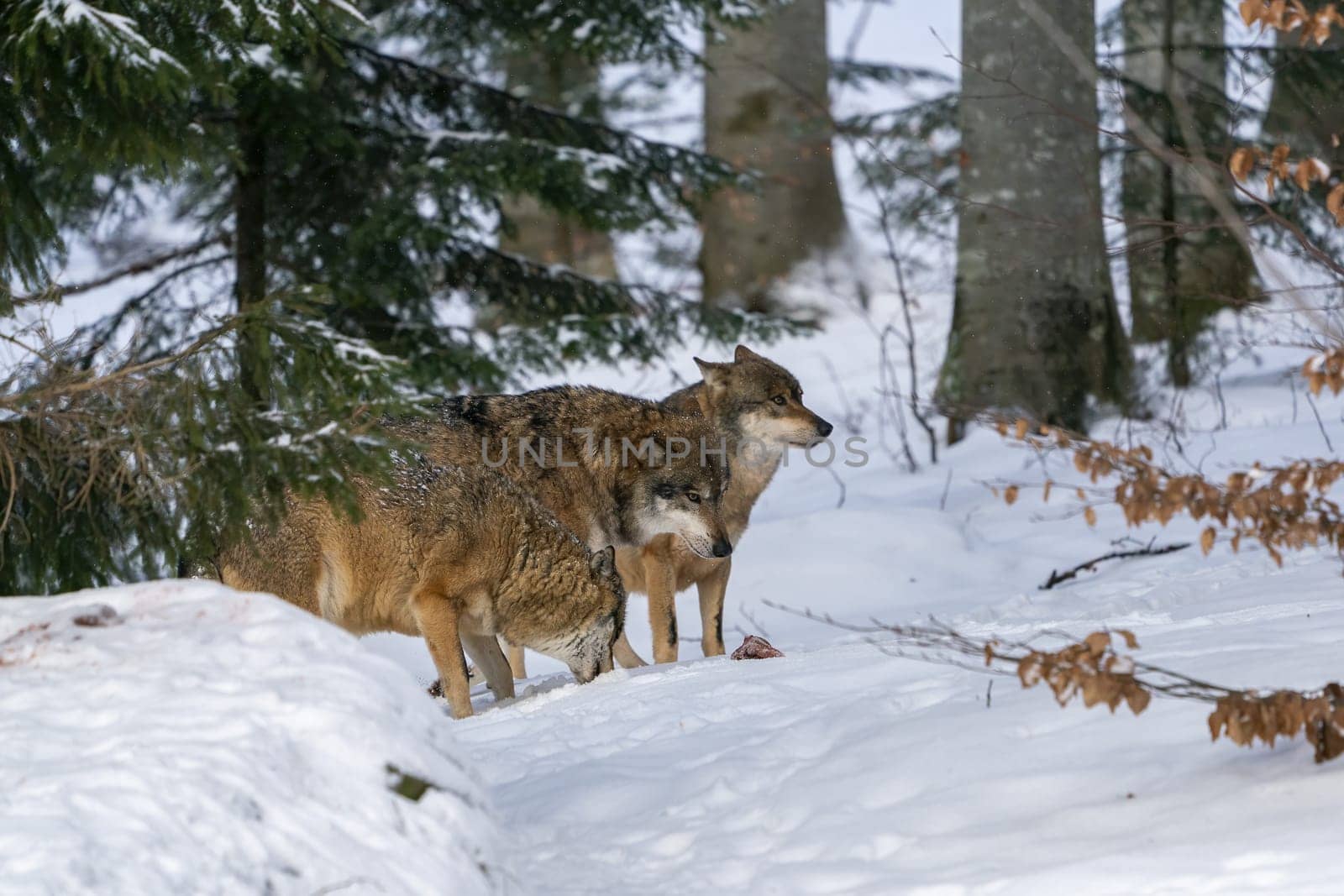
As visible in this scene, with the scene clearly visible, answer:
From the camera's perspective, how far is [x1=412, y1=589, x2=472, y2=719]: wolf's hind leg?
6.90 metres

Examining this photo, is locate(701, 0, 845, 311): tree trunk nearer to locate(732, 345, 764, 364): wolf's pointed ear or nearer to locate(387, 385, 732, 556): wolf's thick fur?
locate(732, 345, 764, 364): wolf's pointed ear

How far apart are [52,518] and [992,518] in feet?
26.4

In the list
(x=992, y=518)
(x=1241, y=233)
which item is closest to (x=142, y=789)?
(x=1241, y=233)

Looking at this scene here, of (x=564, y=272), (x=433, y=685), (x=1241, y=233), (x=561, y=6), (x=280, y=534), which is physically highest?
(x=561, y=6)

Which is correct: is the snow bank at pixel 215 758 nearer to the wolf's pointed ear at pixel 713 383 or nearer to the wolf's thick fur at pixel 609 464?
the wolf's thick fur at pixel 609 464

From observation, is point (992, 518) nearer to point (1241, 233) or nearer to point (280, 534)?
point (280, 534)

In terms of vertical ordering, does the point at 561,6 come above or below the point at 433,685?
above

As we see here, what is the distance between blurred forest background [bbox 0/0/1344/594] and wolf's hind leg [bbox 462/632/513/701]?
1491 millimetres

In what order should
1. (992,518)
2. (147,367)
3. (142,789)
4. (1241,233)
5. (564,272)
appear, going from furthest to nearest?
(564,272) < (992,518) < (147,367) < (1241,233) < (142,789)

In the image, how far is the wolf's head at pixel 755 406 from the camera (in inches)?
371

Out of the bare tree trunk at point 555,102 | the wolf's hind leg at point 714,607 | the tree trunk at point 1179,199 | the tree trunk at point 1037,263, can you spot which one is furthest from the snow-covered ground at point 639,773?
the bare tree trunk at point 555,102

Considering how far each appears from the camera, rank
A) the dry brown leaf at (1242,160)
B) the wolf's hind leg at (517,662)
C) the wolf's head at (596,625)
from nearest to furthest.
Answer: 1. the dry brown leaf at (1242,160)
2. the wolf's head at (596,625)
3. the wolf's hind leg at (517,662)

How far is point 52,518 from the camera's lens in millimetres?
4969

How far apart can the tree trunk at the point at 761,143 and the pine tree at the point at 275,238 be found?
7.71 metres
